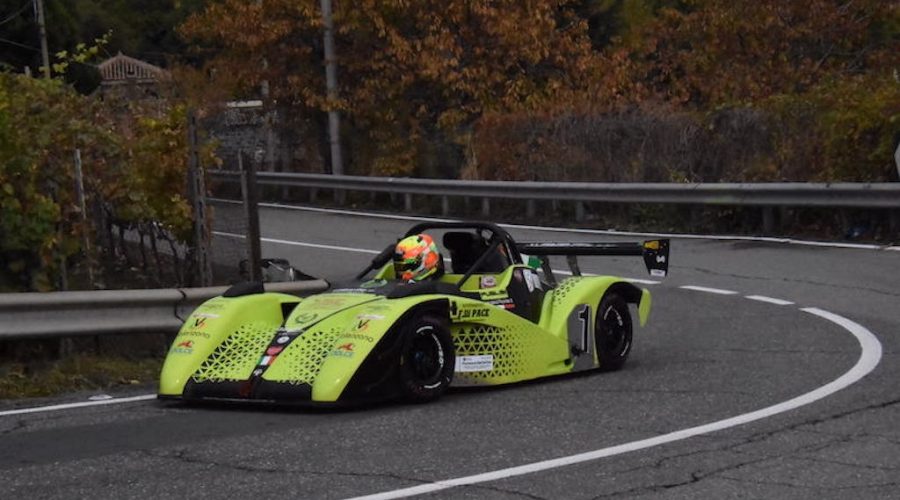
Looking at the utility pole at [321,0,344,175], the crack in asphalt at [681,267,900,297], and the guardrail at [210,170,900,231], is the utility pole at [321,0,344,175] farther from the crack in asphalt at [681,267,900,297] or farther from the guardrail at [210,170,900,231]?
the crack in asphalt at [681,267,900,297]

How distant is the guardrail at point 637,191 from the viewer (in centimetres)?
1870

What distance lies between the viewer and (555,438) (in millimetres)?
8195

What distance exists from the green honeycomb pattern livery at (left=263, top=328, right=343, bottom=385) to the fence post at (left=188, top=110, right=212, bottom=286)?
408 cm

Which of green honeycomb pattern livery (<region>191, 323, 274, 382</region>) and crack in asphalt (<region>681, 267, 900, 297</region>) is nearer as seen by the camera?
green honeycomb pattern livery (<region>191, 323, 274, 382</region>)

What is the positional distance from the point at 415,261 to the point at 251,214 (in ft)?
10.4

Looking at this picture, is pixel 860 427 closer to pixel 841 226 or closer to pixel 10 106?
pixel 10 106

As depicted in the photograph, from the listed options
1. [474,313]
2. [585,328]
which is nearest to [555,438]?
[474,313]

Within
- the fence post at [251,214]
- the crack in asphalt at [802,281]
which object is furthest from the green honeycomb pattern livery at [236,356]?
the crack in asphalt at [802,281]

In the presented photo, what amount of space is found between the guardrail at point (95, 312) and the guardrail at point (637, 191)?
16.0 feet

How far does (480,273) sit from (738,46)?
23.7 meters

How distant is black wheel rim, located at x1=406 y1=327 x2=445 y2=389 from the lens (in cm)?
941

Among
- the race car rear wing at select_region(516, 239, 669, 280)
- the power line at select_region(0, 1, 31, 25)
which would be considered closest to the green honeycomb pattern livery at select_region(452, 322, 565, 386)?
the race car rear wing at select_region(516, 239, 669, 280)

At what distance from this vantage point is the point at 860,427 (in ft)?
27.2

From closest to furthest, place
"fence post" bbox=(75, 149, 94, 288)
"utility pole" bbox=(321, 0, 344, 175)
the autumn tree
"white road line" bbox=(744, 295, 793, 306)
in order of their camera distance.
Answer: "fence post" bbox=(75, 149, 94, 288), "white road line" bbox=(744, 295, 793, 306), the autumn tree, "utility pole" bbox=(321, 0, 344, 175)
